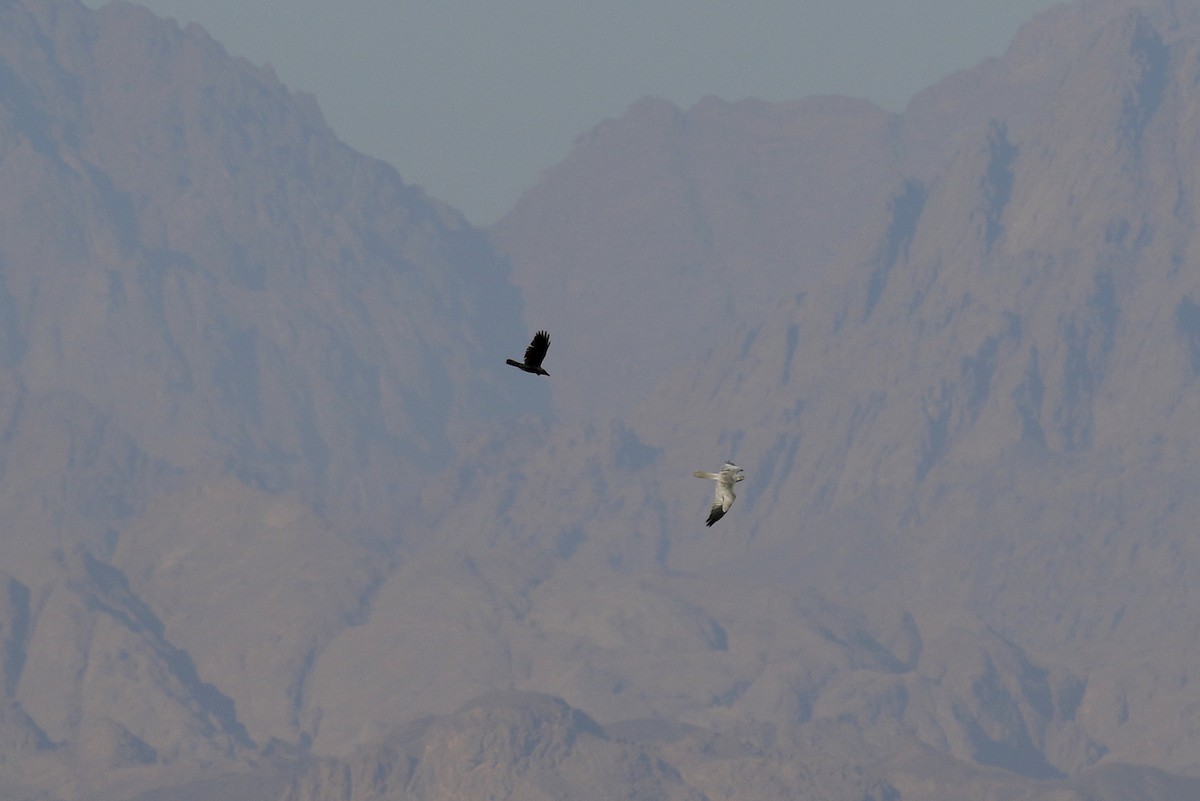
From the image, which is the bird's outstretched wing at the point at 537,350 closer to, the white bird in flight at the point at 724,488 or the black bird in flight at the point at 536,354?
the black bird in flight at the point at 536,354

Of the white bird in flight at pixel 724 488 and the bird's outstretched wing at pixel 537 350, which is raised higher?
the bird's outstretched wing at pixel 537 350

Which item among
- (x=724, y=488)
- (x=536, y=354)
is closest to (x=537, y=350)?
(x=536, y=354)

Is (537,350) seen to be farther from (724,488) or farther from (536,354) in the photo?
(724,488)

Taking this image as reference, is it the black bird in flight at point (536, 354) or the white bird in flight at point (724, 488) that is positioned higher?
the black bird in flight at point (536, 354)

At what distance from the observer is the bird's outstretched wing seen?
9238cm

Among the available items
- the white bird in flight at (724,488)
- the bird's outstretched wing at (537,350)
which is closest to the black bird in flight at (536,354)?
the bird's outstretched wing at (537,350)

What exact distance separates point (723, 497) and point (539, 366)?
24.8 ft

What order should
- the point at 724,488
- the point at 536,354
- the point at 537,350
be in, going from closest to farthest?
the point at 537,350
the point at 536,354
the point at 724,488

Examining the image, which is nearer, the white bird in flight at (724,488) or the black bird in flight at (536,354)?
the black bird in flight at (536,354)

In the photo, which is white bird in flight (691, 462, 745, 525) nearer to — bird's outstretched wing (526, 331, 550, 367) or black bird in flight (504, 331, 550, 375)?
black bird in flight (504, 331, 550, 375)

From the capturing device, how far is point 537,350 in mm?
92562

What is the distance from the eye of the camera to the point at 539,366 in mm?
93312

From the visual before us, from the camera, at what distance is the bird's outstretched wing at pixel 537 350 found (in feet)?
303

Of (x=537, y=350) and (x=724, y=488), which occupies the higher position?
(x=537, y=350)
